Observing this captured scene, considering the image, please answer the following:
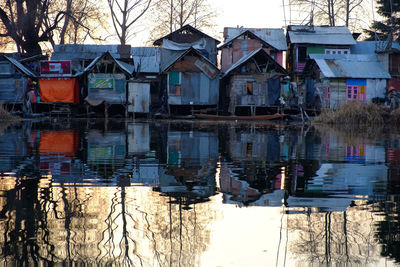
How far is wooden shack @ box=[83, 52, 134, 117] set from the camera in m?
34.9

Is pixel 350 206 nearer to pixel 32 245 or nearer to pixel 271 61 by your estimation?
pixel 32 245

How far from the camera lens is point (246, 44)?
40312 mm

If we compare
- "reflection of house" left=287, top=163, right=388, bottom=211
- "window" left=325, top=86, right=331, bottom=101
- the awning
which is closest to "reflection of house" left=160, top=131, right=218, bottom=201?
"reflection of house" left=287, top=163, right=388, bottom=211

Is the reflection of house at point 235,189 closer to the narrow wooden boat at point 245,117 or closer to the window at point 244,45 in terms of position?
the narrow wooden boat at point 245,117

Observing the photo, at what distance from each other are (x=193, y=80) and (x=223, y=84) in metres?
4.88

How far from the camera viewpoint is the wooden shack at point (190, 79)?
3528 centimetres

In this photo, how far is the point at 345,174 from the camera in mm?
7414

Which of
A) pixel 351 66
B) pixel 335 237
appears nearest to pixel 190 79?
pixel 351 66

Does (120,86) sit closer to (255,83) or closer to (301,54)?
(255,83)

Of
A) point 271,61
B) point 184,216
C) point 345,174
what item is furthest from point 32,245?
point 271,61

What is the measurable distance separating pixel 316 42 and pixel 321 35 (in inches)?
48.6

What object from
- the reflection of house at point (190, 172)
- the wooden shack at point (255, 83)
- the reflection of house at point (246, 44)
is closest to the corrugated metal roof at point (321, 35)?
the reflection of house at point (246, 44)

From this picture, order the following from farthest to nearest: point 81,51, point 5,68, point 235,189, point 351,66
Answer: point 81,51 < point 351,66 < point 5,68 < point 235,189

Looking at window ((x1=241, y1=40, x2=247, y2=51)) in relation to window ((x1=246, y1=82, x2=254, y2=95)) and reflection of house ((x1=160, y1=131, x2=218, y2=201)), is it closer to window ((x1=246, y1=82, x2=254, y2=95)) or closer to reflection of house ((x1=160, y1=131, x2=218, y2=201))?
window ((x1=246, y1=82, x2=254, y2=95))
